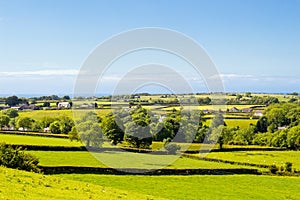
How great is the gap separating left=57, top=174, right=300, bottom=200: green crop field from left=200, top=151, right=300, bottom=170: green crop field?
16.8m

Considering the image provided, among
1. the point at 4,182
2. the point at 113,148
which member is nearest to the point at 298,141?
the point at 113,148

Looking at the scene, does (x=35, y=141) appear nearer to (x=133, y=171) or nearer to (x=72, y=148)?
(x=72, y=148)

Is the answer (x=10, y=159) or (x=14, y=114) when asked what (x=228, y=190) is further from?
(x=14, y=114)

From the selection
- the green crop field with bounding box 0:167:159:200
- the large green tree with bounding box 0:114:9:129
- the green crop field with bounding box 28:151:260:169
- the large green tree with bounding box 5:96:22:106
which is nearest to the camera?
the green crop field with bounding box 0:167:159:200

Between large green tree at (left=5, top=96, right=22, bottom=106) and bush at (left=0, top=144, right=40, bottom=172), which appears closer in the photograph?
bush at (left=0, top=144, right=40, bottom=172)

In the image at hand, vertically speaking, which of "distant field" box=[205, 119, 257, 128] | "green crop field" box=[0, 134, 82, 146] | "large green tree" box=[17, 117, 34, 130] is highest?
"distant field" box=[205, 119, 257, 128]

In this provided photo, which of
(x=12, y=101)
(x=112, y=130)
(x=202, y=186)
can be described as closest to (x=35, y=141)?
(x=112, y=130)

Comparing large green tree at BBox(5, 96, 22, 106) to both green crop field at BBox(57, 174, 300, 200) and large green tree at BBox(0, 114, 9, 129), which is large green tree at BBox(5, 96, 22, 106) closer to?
large green tree at BBox(0, 114, 9, 129)

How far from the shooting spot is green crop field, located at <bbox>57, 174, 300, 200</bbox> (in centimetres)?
3256

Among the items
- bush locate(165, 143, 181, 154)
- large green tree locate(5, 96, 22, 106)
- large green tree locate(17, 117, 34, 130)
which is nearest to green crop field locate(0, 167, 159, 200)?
bush locate(165, 143, 181, 154)

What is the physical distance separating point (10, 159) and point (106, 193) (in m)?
9.61

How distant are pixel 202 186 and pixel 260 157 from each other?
105ft

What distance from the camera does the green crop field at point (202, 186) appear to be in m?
32.6

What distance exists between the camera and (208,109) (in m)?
112
